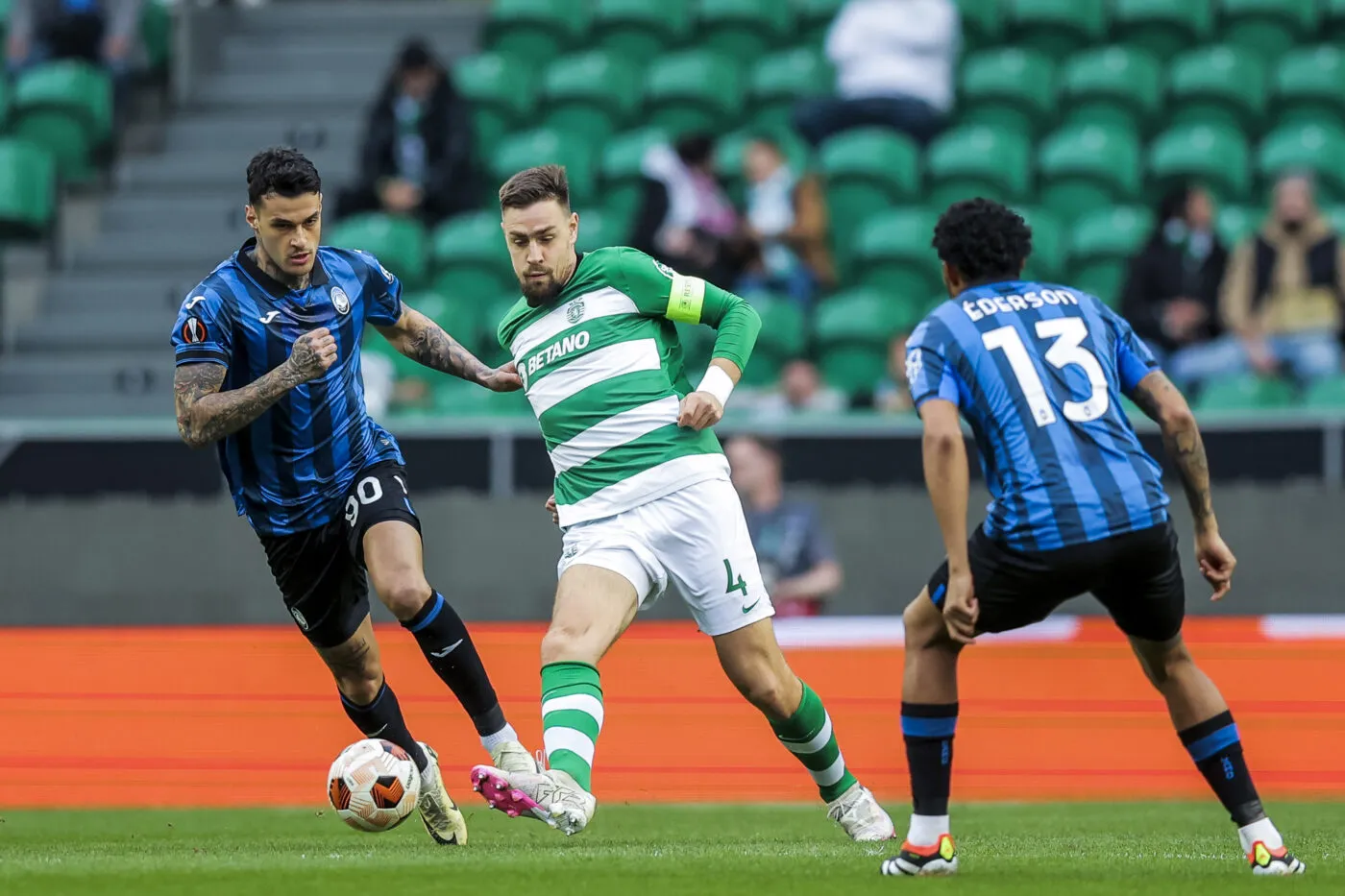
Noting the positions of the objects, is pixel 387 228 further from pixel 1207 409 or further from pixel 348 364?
pixel 348 364

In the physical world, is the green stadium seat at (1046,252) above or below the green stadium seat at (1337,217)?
below

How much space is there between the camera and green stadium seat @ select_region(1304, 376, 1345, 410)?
11.1m

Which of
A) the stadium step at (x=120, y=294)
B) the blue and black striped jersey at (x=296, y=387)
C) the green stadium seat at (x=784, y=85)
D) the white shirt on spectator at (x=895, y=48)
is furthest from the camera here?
the green stadium seat at (x=784, y=85)

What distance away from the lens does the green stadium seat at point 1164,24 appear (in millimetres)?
14805

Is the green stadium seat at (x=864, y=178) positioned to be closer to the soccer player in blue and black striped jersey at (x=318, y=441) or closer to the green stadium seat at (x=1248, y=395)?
the green stadium seat at (x=1248, y=395)

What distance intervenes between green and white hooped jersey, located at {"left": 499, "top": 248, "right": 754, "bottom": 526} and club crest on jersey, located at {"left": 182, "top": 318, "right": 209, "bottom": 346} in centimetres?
102

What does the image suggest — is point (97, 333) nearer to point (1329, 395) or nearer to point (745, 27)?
point (745, 27)

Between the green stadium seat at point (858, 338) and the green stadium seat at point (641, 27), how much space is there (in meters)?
4.15

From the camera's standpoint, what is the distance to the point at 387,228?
1377cm

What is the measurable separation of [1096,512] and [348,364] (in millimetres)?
2861

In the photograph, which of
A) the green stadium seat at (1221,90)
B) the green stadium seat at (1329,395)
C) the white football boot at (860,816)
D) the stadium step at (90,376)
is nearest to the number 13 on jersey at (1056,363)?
the white football boot at (860,816)

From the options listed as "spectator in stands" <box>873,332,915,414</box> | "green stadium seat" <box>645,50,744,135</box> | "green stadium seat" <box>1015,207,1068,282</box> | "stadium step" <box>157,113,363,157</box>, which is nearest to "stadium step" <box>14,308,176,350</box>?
"stadium step" <box>157,113,363,157</box>

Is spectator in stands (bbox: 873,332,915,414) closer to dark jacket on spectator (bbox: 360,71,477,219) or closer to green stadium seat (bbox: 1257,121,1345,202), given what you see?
green stadium seat (bbox: 1257,121,1345,202)

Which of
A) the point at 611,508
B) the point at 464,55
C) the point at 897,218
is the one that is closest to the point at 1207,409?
the point at 897,218
